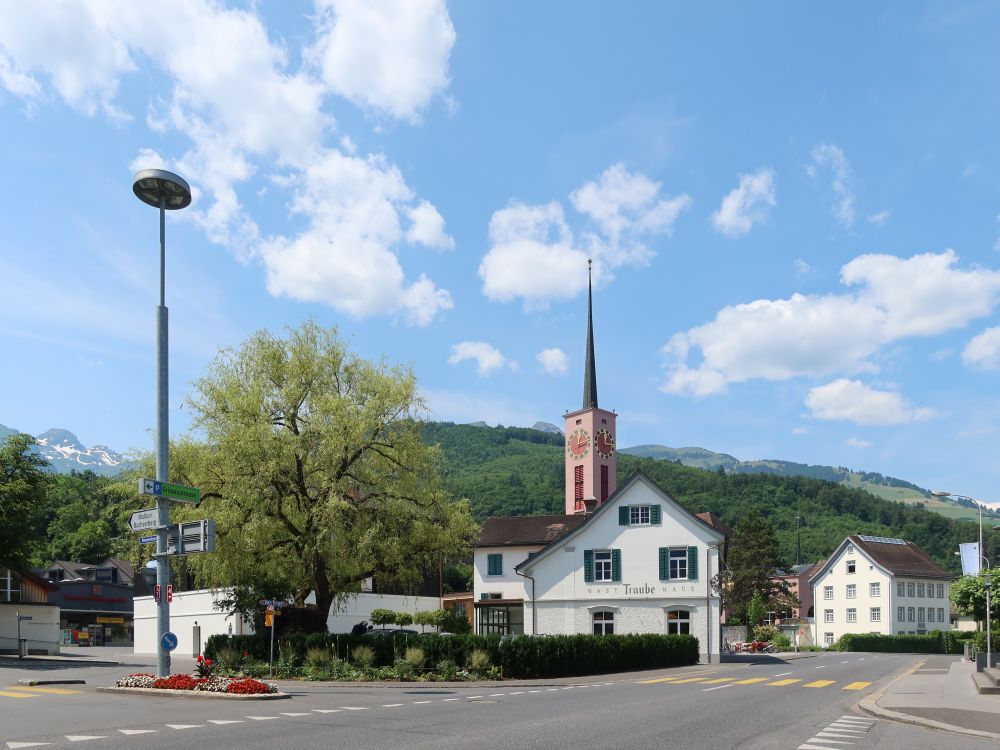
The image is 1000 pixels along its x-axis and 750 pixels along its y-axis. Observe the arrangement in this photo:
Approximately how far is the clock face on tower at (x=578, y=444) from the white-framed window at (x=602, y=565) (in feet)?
87.6

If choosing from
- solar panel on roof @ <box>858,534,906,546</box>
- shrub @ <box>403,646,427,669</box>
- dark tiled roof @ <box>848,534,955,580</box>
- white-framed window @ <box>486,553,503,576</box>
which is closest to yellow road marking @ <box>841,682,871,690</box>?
shrub @ <box>403,646,427,669</box>

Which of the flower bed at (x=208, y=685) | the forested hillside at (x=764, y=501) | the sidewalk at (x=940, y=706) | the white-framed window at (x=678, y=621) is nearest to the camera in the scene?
the sidewalk at (x=940, y=706)

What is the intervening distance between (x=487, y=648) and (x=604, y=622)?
1882 cm

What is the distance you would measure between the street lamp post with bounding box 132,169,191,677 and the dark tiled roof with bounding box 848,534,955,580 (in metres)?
80.1

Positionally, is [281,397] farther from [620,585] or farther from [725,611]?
[725,611]

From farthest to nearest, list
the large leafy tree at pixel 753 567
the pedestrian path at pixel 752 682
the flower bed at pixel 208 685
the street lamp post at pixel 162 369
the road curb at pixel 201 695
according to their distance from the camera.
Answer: the large leafy tree at pixel 753 567 → the pedestrian path at pixel 752 682 → the street lamp post at pixel 162 369 → the flower bed at pixel 208 685 → the road curb at pixel 201 695

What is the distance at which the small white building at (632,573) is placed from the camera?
45875mm

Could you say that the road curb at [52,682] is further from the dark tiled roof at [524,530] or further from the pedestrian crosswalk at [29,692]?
the dark tiled roof at [524,530]

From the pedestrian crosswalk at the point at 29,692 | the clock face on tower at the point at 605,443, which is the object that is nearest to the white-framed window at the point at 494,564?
the clock face on tower at the point at 605,443

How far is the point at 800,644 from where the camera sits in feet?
313

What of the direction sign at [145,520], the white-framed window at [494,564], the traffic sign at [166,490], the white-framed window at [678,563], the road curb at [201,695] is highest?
the traffic sign at [166,490]

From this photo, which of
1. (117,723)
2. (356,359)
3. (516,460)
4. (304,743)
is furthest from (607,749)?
(516,460)

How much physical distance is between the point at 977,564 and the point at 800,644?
63.7 meters

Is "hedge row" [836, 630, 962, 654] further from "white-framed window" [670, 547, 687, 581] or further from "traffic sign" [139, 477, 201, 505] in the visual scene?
"traffic sign" [139, 477, 201, 505]
